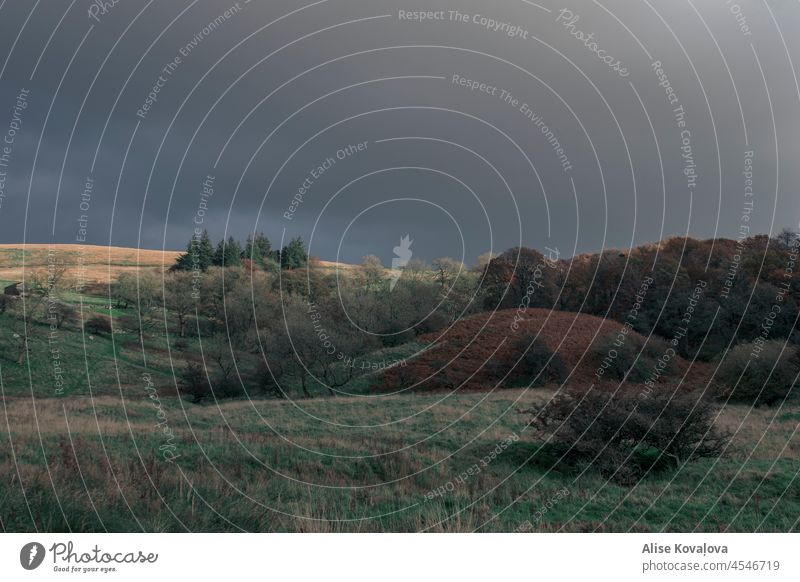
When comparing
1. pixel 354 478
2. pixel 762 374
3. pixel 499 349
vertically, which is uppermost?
pixel 499 349

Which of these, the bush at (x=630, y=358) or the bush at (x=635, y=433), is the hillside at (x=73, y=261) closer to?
the bush at (x=630, y=358)

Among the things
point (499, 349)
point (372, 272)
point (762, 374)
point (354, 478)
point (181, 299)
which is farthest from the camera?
point (372, 272)

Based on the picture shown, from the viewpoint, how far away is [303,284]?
257ft

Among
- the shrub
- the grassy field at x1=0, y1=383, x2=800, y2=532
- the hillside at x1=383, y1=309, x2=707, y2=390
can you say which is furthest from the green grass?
the hillside at x1=383, y1=309, x2=707, y2=390

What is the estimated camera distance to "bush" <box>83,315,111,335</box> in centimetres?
6369

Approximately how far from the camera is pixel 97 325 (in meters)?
65.2

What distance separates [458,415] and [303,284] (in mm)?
52083

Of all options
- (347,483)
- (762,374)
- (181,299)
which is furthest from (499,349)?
(181,299)

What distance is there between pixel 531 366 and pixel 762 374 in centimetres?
1412

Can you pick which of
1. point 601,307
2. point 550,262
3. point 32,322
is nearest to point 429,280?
point 550,262

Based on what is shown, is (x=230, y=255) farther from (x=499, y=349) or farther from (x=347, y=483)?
(x=347, y=483)

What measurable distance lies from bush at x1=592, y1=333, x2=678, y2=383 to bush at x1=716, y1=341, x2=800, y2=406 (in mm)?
4835

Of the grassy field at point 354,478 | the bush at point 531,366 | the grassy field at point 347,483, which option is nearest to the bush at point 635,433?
the grassy field at point 354,478

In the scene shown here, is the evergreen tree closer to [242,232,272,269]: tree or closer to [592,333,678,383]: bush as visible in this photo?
[242,232,272,269]: tree
